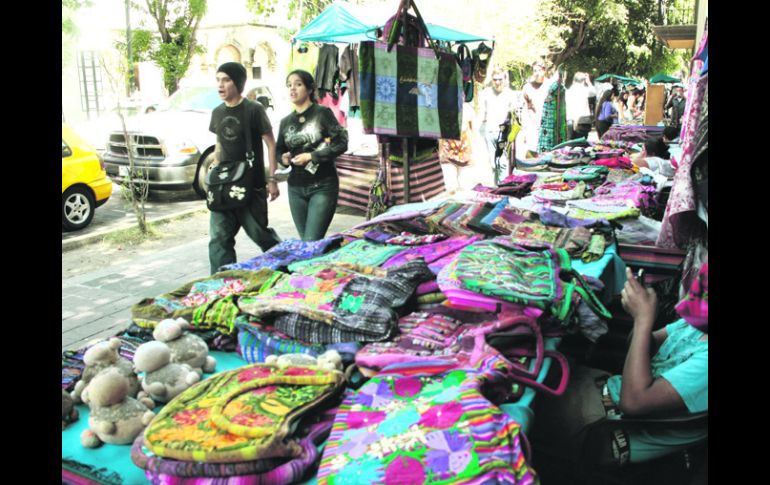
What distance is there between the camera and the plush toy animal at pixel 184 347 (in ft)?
6.47

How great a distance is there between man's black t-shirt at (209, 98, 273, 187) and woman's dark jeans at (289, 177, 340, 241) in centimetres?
47

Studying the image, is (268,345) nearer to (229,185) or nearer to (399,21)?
(229,185)

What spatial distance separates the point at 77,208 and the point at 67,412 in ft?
22.5

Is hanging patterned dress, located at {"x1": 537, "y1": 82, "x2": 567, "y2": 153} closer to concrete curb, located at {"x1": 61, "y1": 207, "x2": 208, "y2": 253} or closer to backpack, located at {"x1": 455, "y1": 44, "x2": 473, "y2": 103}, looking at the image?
backpack, located at {"x1": 455, "y1": 44, "x2": 473, "y2": 103}

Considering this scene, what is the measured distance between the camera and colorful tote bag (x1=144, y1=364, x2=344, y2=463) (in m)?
1.47

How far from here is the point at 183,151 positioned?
969cm

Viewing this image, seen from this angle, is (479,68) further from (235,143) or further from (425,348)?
(425,348)

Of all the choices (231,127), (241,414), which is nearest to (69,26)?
(231,127)

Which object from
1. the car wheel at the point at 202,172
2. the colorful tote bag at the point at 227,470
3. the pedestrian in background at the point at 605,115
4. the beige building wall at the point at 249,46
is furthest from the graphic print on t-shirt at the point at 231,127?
the beige building wall at the point at 249,46

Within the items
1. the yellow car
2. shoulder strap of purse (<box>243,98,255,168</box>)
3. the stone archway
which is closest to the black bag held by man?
shoulder strap of purse (<box>243,98,255,168</box>)
